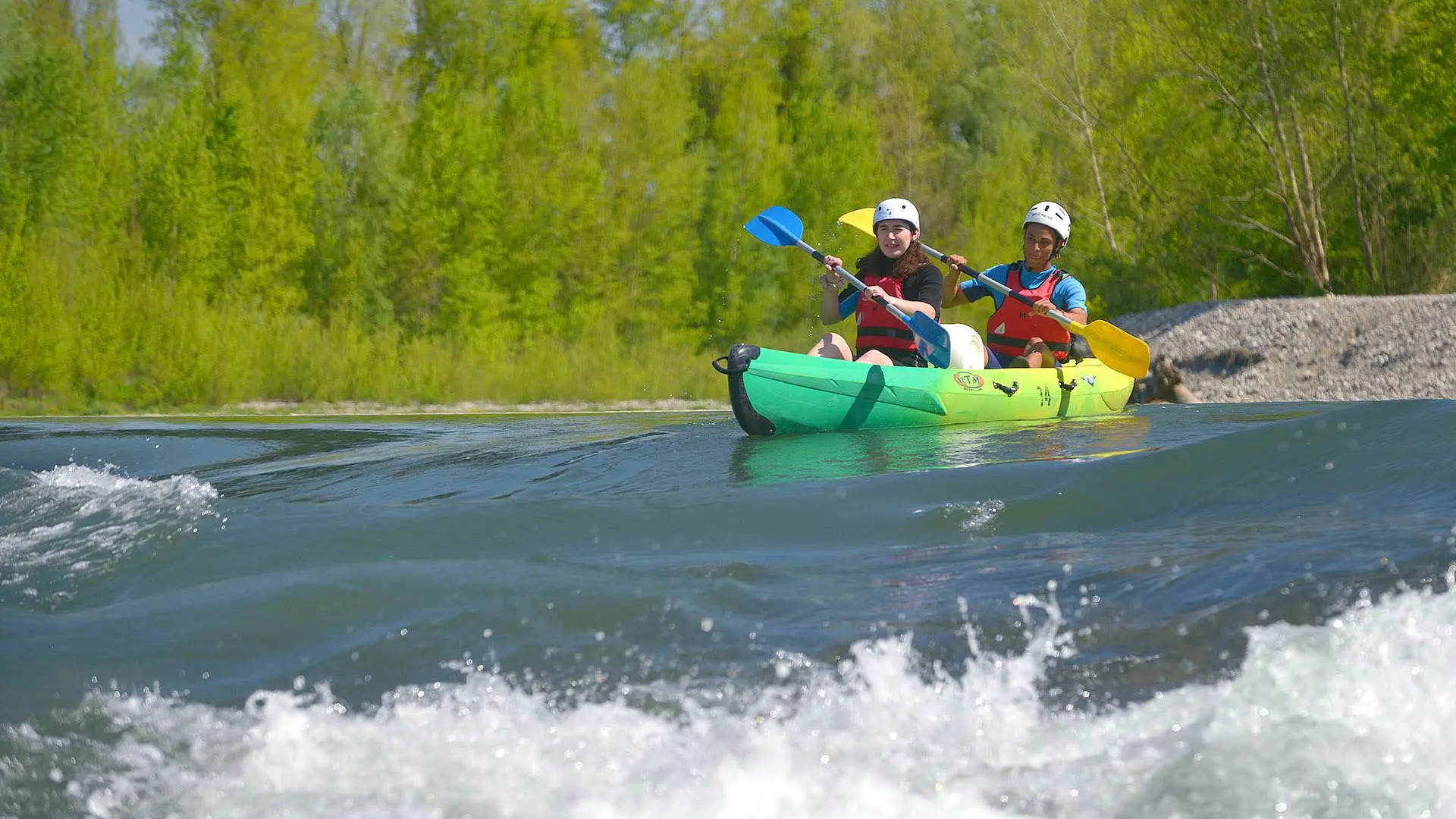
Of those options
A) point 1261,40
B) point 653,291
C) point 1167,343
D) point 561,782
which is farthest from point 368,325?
point 561,782

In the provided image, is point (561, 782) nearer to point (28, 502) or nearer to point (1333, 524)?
point (1333, 524)

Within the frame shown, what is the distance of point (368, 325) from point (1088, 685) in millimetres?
15972

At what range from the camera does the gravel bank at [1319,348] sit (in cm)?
1263

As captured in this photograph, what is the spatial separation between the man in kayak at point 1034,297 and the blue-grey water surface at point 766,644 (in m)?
2.90

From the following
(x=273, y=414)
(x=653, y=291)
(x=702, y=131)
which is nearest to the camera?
(x=273, y=414)

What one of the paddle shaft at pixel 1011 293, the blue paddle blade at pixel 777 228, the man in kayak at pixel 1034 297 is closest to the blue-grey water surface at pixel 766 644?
the paddle shaft at pixel 1011 293

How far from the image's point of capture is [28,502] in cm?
577

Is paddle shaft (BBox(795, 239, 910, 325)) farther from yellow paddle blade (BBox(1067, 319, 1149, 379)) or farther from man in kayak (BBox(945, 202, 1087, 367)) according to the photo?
yellow paddle blade (BBox(1067, 319, 1149, 379))

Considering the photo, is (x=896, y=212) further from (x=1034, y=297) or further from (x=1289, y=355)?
(x=1289, y=355)

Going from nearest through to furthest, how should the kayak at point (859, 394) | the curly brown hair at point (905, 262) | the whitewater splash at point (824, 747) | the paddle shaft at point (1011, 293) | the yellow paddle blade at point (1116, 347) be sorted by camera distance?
the whitewater splash at point (824, 747) < the kayak at point (859, 394) < the curly brown hair at point (905, 262) < the paddle shaft at point (1011, 293) < the yellow paddle blade at point (1116, 347)

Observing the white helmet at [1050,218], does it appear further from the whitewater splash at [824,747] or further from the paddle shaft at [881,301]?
the whitewater splash at [824,747]

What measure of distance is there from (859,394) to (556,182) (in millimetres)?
12149

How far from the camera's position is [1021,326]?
8789 mm

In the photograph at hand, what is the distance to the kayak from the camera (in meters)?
6.99
